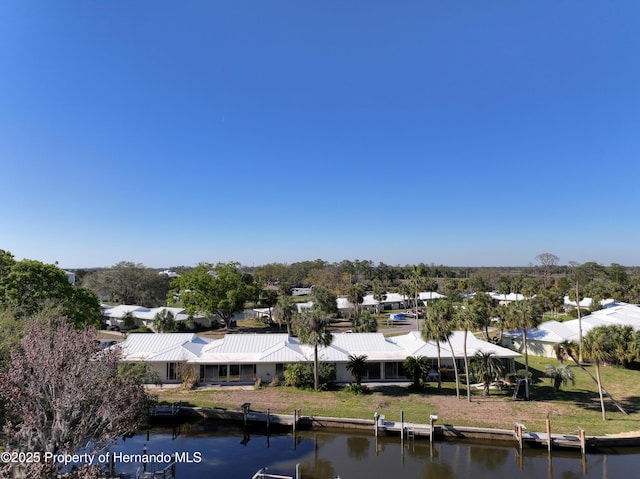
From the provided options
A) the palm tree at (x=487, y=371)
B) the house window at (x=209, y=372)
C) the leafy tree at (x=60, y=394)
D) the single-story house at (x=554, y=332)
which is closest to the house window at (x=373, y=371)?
the palm tree at (x=487, y=371)

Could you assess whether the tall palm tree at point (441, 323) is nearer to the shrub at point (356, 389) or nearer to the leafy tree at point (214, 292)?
the shrub at point (356, 389)

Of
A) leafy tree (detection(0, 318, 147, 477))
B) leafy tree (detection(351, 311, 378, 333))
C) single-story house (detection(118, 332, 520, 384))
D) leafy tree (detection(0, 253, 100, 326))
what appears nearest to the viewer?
leafy tree (detection(0, 318, 147, 477))

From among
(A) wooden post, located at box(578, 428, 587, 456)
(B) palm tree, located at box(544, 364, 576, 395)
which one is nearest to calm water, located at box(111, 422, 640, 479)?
(A) wooden post, located at box(578, 428, 587, 456)

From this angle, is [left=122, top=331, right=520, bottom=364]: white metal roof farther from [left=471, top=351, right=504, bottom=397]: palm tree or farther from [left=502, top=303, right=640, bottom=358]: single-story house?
[left=502, top=303, right=640, bottom=358]: single-story house

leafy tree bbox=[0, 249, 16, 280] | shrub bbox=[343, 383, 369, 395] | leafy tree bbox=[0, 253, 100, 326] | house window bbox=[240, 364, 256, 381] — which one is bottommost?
shrub bbox=[343, 383, 369, 395]

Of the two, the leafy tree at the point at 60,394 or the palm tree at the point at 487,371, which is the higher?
the leafy tree at the point at 60,394

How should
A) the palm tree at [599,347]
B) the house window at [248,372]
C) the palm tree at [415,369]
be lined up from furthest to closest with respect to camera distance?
the house window at [248,372]
the palm tree at [415,369]
the palm tree at [599,347]

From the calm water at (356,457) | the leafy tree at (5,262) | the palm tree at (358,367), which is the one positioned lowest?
the calm water at (356,457)
